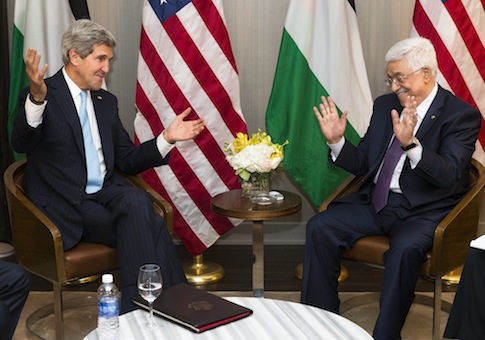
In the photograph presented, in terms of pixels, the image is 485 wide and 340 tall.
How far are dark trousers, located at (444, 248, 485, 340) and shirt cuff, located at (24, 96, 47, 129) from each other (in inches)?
81.2

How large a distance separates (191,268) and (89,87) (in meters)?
1.49

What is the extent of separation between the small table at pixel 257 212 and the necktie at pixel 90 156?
63cm

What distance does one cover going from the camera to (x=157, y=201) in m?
4.14

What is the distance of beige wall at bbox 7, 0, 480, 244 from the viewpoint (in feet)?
17.5

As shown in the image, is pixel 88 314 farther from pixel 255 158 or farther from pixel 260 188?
pixel 255 158

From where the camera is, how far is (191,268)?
504 cm

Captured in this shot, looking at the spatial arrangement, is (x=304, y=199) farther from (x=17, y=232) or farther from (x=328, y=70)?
(x=17, y=232)

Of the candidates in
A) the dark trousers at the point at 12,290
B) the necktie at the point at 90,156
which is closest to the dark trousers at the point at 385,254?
the necktie at the point at 90,156

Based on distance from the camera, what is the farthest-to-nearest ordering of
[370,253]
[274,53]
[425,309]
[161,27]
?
[274,53]
[161,27]
[425,309]
[370,253]

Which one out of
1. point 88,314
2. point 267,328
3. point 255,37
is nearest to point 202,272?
point 88,314

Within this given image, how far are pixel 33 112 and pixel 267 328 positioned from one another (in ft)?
5.42

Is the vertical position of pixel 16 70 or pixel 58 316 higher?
pixel 16 70

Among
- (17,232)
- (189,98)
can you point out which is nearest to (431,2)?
(189,98)

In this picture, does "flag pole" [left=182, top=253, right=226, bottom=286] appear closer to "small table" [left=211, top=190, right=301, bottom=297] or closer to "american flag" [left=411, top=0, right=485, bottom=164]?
"small table" [left=211, top=190, right=301, bottom=297]
